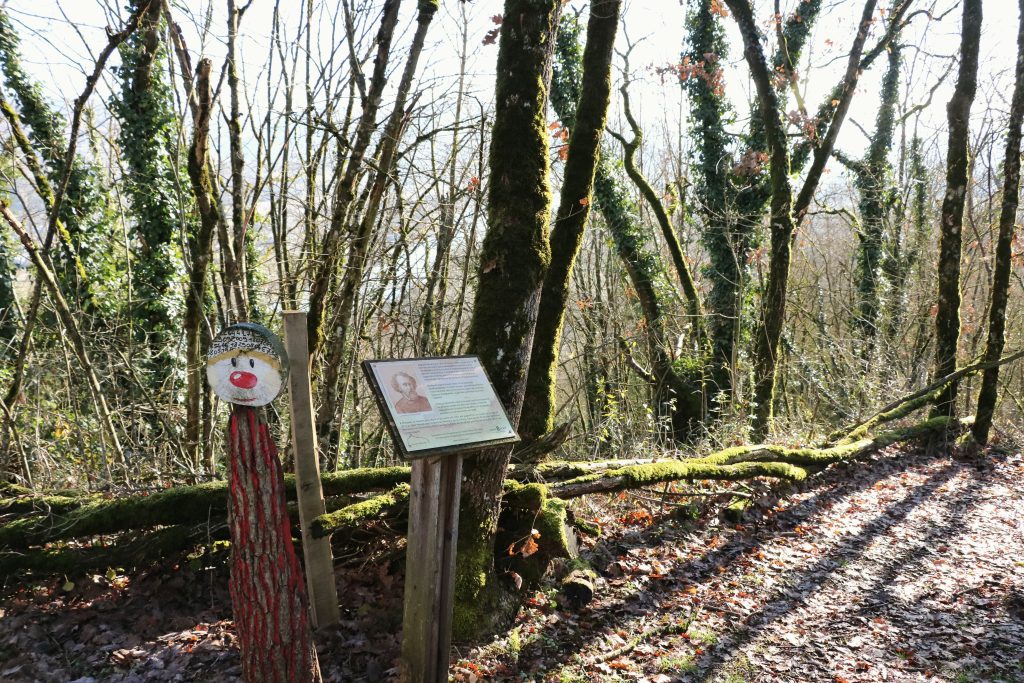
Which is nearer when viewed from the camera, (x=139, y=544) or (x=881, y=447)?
(x=139, y=544)

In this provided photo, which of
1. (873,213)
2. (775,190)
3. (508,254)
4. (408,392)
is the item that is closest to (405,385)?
(408,392)

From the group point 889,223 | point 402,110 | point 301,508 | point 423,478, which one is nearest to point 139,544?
point 301,508

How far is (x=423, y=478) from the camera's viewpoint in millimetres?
3121

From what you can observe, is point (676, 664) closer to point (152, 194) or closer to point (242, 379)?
point (242, 379)

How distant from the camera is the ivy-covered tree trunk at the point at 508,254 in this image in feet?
12.9

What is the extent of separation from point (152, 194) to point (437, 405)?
7.23 meters

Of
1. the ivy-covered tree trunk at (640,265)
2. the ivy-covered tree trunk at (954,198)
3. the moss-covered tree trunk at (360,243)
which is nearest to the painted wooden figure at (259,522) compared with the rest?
the moss-covered tree trunk at (360,243)

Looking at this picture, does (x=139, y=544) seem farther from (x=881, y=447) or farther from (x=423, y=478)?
(x=881, y=447)

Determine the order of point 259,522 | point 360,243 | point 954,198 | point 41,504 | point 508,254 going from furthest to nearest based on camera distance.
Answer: point 954,198
point 360,243
point 41,504
point 508,254
point 259,522

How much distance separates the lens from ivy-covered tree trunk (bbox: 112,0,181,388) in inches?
334

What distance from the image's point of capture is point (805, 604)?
4.74 m

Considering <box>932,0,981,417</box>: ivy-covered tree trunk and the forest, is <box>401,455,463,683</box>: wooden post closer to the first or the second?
the forest

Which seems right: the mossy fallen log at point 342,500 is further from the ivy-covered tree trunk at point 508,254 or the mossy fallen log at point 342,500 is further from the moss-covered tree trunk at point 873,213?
the moss-covered tree trunk at point 873,213

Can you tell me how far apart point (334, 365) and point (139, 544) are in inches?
101
